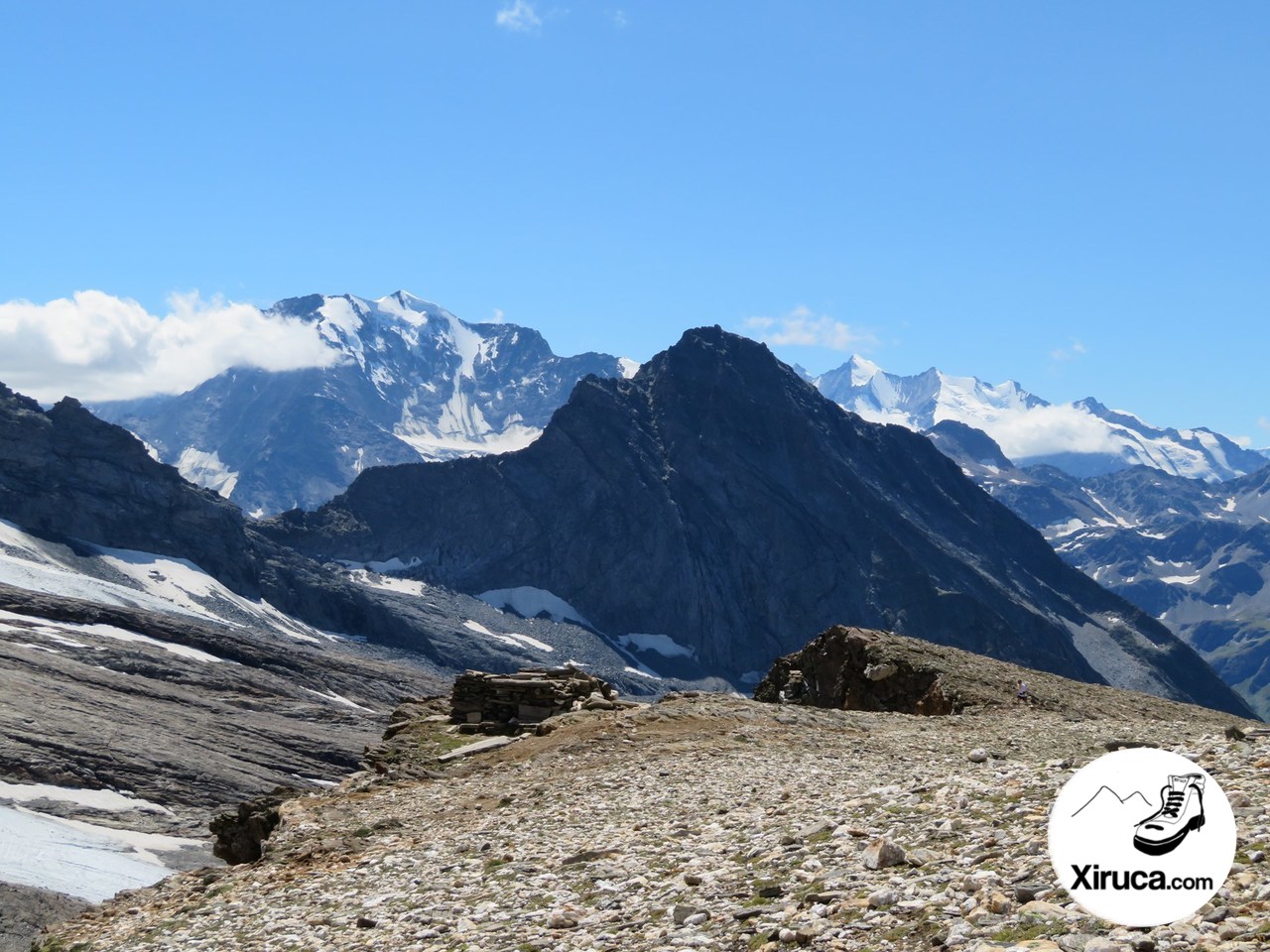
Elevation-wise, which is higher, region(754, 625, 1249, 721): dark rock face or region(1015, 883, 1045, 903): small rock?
region(754, 625, 1249, 721): dark rock face

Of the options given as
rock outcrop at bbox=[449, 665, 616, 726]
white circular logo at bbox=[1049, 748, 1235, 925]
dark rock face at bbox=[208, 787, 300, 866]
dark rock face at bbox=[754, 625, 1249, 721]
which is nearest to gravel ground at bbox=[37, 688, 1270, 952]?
white circular logo at bbox=[1049, 748, 1235, 925]

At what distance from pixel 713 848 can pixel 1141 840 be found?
9.71 meters

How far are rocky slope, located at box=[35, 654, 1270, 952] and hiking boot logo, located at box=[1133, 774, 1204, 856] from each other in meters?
0.84

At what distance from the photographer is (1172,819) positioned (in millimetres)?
12625

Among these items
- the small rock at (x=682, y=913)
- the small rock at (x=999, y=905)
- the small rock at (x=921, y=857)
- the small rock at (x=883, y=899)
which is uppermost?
the small rock at (x=921, y=857)

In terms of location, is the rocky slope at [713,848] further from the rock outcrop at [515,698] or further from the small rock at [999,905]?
the rock outcrop at [515,698]

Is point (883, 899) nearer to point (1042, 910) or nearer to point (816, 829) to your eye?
point (1042, 910)

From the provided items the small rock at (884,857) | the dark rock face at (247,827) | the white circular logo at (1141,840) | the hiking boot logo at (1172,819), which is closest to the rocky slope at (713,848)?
the small rock at (884,857)

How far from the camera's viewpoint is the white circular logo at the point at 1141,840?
12.5 meters

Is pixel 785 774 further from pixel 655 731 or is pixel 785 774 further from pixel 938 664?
pixel 938 664

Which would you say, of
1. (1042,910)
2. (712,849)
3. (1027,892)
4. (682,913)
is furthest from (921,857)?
(712,849)

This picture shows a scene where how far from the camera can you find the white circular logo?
12461mm

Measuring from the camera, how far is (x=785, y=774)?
1126 inches

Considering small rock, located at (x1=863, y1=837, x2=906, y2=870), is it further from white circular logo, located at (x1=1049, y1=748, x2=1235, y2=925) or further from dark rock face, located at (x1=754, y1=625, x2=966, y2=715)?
dark rock face, located at (x1=754, y1=625, x2=966, y2=715)
